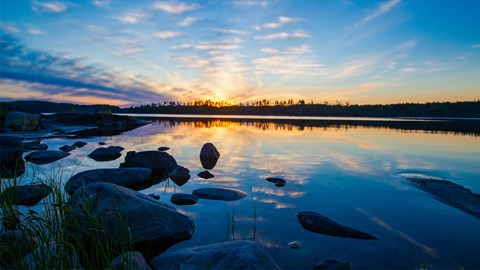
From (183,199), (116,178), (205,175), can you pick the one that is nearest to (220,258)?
(183,199)

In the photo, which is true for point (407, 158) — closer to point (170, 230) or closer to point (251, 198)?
point (251, 198)

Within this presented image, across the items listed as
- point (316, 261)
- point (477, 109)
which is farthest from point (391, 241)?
point (477, 109)

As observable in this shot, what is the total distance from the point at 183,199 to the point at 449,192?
28.3ft

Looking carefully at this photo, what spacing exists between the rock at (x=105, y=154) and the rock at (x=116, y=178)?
5.24 metres

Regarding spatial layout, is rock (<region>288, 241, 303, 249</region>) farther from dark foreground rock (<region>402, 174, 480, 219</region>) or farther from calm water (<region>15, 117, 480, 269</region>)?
dark foreground rock (<region>402, 174, 480, 219</region>)

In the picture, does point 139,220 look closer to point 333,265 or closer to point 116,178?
point 333,265

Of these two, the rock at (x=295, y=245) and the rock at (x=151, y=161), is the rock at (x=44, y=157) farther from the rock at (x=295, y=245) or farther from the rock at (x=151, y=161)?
the rock at (x=295, y=245)

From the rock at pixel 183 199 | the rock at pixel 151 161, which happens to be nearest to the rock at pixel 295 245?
the rock at pixel 183 199

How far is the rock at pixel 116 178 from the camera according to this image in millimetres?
8539

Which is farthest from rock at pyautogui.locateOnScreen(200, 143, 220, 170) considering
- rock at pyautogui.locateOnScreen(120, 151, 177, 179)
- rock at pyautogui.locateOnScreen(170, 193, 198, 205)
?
rock at pyautogui.locateOnScreen(170, 193, 198, 205)

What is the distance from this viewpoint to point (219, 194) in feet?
27.5

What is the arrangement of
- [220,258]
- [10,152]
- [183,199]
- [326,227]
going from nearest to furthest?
1. [220,258]
2. [326,227]
3. [183,199]
4. [10,152]

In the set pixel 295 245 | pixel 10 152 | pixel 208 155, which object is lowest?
pixel 295 245

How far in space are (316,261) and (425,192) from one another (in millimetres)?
6323
